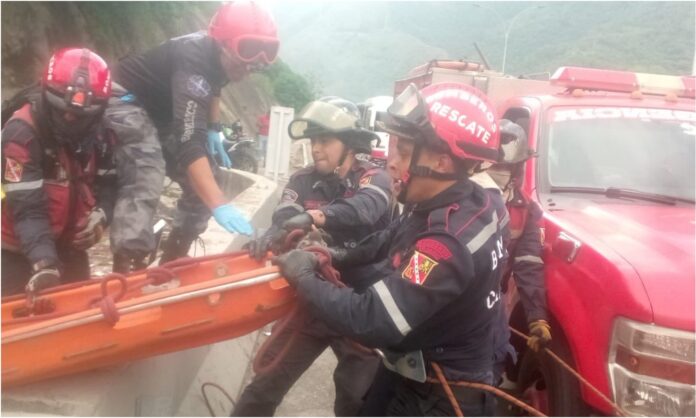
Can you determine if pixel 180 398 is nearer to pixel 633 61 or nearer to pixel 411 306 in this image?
pixel 411 306

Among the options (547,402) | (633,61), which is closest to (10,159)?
(547,402)

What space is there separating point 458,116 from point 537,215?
1.31 metres

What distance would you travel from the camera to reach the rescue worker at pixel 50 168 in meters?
2.97

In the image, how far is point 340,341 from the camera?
3.31 metres

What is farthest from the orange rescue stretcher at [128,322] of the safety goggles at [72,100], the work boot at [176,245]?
the work boot at [176,245]

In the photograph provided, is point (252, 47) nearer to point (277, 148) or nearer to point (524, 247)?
point (524, 247)

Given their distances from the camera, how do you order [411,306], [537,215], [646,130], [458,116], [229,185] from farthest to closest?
[229,185]
[646,130]
[537,215]
[458,116]
[411,306]

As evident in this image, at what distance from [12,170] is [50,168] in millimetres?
203

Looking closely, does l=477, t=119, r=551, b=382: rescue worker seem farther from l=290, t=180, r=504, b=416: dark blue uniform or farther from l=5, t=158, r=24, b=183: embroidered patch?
l=5, t=158, r=24, b=183: embroidered patch

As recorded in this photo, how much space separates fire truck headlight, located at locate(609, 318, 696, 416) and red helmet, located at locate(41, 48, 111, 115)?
2.64 meters

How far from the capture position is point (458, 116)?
242 cm

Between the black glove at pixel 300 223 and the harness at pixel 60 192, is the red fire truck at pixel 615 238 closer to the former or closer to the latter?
the black glove at pixel 300 223

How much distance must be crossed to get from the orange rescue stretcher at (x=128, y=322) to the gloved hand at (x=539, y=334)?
1.25 meters

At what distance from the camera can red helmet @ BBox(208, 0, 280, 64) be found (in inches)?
144
